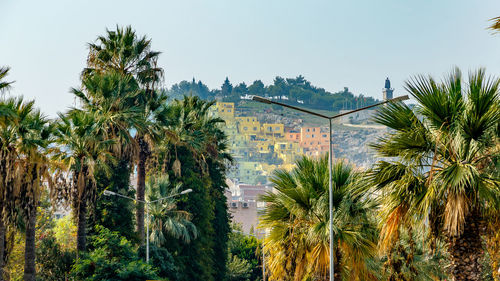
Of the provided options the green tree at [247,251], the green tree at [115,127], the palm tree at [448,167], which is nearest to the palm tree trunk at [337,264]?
the palm tree at [448,167]

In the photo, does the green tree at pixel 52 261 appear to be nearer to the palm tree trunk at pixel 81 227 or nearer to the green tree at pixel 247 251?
the palm tree trunk at pixel 81 227

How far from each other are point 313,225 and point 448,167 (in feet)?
21.5

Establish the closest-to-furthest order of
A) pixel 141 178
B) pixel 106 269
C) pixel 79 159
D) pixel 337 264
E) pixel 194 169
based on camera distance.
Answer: pixel 337 264 → pixel 106 269 → pixel 79 159 → pixel 141 178 → pixel 194 169

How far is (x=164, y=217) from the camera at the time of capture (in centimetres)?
4447

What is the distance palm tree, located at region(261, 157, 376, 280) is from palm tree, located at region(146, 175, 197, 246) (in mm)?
24445

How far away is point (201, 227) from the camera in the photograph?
46.2 m

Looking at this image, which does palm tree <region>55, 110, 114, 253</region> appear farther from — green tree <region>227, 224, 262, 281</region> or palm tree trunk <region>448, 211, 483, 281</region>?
green tree <region>227, 224, 262, 281</region>

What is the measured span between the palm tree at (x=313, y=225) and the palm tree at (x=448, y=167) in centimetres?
422

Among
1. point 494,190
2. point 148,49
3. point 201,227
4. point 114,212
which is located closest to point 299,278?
point 494,190

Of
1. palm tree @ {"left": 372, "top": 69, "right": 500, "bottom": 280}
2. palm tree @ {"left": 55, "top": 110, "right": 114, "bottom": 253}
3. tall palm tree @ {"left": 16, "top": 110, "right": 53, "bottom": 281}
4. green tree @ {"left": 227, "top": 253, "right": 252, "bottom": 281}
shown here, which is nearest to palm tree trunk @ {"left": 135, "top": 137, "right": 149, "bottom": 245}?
palm tree @ {"left": 55, "top": 110, "right": 114, "bottom": 253}

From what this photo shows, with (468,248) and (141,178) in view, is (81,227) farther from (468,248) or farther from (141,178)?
(468,248)

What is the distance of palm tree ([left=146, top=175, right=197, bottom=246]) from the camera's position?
4366 centimetres

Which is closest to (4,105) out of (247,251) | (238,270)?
(238,270)

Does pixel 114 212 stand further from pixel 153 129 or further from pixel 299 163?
pixel 299 163
